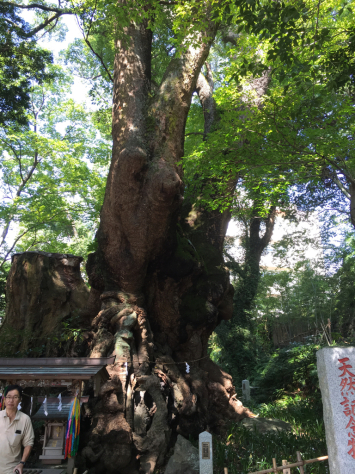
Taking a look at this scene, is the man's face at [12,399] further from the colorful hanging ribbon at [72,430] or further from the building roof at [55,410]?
the building roof at [55,410]

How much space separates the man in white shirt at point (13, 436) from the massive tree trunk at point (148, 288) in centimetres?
261

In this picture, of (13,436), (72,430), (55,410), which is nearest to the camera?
(13,436)

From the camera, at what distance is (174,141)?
24.4 feet

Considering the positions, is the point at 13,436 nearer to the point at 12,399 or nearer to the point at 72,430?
the point at 12,399

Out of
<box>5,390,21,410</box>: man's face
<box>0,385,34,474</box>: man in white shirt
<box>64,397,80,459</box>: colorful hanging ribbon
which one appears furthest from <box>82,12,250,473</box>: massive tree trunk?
<box>5,390,21,410</box>: man's face

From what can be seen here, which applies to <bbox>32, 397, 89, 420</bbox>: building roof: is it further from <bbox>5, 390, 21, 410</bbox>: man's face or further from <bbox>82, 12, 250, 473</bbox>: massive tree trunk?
<bbox>5, 390, 21, 410</bbox>: man's face

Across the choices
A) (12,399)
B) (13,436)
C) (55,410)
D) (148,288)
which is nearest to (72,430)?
(55,410)

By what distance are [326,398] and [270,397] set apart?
970cm

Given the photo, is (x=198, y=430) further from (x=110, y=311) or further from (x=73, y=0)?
(x=73, y=0)

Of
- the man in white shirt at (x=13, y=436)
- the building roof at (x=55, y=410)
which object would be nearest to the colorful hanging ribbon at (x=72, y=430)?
the building roof at (x=55, y=410)

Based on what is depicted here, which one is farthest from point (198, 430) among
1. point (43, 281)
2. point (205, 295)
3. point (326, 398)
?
point (43, 281)

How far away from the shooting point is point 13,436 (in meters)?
3.29

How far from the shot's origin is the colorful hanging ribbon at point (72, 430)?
4.92m

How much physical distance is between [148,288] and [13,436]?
191 inches
